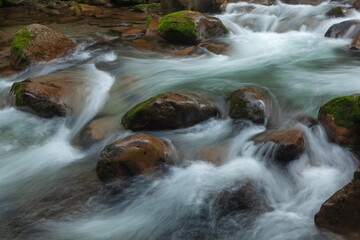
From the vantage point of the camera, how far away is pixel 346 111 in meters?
3.88

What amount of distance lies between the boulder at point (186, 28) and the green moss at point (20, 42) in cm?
361

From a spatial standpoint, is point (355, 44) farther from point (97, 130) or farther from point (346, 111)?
point (97, 130)

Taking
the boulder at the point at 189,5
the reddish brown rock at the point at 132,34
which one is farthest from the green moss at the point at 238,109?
the boulder at the point at 189,5

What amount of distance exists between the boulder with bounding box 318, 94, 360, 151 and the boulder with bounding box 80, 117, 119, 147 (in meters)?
3.20

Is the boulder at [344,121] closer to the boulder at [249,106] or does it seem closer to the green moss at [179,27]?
the boulder at [249,106]

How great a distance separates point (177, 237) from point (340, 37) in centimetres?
782

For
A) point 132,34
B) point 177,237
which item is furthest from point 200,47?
point 177,237

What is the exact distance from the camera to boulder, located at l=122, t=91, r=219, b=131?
431 cm

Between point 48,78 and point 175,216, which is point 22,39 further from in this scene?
point 175,216

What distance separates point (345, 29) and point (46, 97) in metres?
7.91

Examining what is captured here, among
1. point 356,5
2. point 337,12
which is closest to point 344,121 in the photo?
point 337,12

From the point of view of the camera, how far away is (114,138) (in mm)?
4516

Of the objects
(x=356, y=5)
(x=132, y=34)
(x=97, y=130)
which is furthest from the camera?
(x=132, y=34)

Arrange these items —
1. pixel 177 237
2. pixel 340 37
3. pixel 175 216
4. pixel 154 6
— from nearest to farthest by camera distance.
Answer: pixel 177 237, pixel 175 216, pixel 340 37, pixel 154 6
